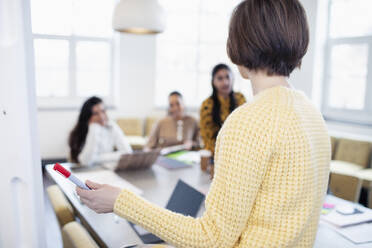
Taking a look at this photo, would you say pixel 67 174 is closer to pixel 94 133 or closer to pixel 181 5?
pixel 94 133

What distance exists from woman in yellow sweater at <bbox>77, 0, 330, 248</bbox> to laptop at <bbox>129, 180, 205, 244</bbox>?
24.1 inches

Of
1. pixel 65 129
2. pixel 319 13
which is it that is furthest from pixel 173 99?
pixel 319 13

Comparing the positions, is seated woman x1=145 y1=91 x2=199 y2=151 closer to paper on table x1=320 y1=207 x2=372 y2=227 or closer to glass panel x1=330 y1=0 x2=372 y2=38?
paper on table x1=320 y1=207 x2=372 y2=227

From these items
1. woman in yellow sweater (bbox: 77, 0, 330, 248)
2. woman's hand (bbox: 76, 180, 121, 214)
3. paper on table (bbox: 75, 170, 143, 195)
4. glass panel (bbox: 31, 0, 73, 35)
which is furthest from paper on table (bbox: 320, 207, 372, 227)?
glass panel (bbox: 31, 0, 73, 35)

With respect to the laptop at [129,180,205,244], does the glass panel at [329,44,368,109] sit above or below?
above

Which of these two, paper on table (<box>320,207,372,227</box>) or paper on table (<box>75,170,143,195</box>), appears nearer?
paper on table (<box>320,207,372,227</box>)

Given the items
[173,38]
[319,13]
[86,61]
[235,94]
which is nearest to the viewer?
[235,94]

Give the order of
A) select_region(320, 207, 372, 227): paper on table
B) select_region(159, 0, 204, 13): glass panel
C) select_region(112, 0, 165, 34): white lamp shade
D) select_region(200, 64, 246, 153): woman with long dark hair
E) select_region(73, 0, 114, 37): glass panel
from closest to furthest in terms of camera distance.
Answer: select_region(320, 207, 372, 227): paper on table
select_region(112, 0, 165, 34): white lamp shade
select_region(200, 64, 246, 153): woman with long dark hair
select_region(73, 0, 114, 37): glass panel
select_region(159, 0, 204, 13): glass panel

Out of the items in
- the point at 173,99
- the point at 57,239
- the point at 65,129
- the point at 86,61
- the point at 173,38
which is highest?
the point at 173,38

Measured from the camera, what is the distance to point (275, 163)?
0.81 meters

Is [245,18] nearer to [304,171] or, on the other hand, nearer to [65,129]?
[304,171]

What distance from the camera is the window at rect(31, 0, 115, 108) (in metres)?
5.77

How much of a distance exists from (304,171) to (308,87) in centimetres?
527

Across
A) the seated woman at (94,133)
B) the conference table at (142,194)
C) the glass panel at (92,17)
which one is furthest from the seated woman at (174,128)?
the glass panel at (92,17)
